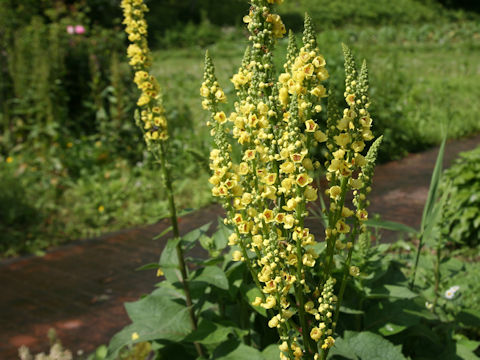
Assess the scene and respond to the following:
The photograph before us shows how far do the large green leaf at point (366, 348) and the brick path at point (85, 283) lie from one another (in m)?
1.71

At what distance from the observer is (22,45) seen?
6188 mm

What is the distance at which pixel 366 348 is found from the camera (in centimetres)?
186

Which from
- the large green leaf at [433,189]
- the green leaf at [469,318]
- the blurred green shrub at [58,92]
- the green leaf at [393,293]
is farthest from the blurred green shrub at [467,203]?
the blurred green shrub at [58,92]

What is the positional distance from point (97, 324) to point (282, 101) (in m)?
2.36

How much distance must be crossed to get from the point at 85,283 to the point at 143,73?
2107mm

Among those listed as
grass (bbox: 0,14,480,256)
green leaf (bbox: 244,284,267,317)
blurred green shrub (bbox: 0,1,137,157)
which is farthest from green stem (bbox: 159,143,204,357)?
blurred green shrub (bbox: 0,1,137,157)

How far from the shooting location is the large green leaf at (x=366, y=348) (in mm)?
1816

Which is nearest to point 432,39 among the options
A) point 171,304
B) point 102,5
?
point 102,5

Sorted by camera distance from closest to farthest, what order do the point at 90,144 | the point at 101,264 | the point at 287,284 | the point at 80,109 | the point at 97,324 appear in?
the point at 287,284 < the point at 97,324 < the point at 101,264 < the point at 90,144 < the point at 80,109

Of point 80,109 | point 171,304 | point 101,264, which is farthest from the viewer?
point 80,109

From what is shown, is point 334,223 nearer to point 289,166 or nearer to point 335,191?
point 335,191

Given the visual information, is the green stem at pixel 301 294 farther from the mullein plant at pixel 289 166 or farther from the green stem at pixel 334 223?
the green stem at pixel 334 223

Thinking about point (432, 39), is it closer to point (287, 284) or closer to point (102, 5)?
point (102, 5)

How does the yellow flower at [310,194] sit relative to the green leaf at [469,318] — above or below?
above
